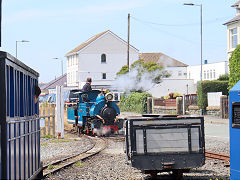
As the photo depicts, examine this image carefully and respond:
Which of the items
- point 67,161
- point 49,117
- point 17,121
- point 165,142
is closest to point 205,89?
point 49,117

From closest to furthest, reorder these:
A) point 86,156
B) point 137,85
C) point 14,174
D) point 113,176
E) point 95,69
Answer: point 14,174, point 113,176, point 86,156, point 137,85, point 95,69

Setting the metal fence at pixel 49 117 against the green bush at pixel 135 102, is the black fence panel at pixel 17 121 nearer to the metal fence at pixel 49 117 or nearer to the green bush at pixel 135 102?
the metal fence at pixel 49 117

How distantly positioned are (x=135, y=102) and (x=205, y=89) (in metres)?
9.58

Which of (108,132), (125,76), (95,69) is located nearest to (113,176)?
(108,132)

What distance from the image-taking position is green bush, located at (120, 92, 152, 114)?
44500 mm

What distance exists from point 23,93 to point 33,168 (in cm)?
166

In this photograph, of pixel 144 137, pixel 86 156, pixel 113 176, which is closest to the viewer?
pixel 144 137

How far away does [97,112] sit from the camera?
22547 mm

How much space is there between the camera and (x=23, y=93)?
818 cm

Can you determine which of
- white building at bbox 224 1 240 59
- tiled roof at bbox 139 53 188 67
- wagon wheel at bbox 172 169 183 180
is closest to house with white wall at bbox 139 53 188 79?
tiled roof at bbox 139 53 188 67

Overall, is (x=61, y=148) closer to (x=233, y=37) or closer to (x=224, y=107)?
(x=224, y=107)

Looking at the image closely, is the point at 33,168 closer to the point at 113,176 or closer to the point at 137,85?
the point at 113,176

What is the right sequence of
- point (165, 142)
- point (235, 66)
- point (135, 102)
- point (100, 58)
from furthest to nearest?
point (100, 58) → point (135, 102) → point (235, 66) → point (165, 142)

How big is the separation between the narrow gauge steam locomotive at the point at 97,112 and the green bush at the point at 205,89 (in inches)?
606
